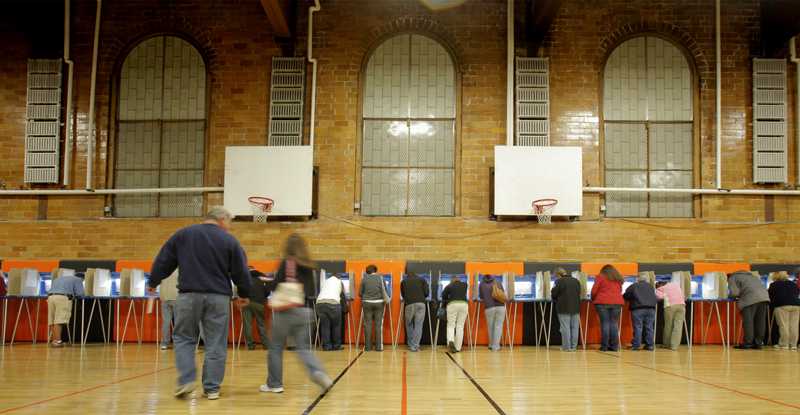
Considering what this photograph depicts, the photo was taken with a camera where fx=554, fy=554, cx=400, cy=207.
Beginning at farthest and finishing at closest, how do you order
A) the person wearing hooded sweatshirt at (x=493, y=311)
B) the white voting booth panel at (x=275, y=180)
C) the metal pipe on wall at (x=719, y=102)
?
the metal pipe on wall at (x=719, y=102)
the white voting booth panel at (x=275, y=180)
the person wearing hooded sweatshirt at (x=493, y=311)

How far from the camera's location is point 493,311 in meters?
9.00

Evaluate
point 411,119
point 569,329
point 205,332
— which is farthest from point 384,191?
point 205,332

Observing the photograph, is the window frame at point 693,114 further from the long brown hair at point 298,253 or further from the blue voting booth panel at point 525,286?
the long brown hair at point 298,253

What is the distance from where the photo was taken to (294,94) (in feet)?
34.6

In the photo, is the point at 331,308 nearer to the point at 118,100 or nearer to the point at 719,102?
the point at 118,100

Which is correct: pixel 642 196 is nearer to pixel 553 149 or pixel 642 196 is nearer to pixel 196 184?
pixel 553 149

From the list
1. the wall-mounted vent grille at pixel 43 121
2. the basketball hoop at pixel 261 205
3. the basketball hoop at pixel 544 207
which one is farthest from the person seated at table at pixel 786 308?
the wall-mounted vent grille at pixel 43 121

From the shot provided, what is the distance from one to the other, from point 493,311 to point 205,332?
5.69m

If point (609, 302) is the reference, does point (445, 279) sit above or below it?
above

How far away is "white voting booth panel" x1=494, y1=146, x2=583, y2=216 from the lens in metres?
10.0

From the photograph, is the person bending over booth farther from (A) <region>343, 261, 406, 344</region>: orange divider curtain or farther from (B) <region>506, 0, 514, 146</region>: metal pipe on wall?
(B) <region>506, 0, 514, 146</region>: metal pipe on wall

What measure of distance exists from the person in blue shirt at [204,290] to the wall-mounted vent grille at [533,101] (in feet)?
23.7

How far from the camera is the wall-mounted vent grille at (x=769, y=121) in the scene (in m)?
10.4

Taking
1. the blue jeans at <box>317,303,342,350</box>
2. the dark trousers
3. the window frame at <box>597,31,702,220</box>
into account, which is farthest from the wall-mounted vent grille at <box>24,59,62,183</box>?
the dark trousers
